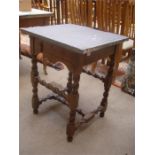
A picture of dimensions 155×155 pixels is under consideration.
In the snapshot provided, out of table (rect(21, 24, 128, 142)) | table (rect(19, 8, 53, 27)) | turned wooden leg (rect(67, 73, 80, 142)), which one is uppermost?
table (rect(19, 8, 53, 27))

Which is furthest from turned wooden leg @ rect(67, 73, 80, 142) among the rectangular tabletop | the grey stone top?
the rectangular tabletop

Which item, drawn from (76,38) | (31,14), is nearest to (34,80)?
(76,38)

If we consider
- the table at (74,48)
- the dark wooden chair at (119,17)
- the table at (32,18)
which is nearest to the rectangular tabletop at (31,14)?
the table at (32,18)

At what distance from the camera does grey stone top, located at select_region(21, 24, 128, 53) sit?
1240 mm

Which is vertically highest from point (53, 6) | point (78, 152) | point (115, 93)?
point (53, 6)

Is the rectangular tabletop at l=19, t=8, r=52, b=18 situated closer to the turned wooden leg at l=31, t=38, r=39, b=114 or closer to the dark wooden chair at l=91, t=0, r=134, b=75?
the dark wooden chair at l=91, t=0, r=134, b=75

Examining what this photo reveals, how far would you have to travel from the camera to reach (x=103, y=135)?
1680 millimetres

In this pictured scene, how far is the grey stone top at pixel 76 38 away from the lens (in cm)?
124

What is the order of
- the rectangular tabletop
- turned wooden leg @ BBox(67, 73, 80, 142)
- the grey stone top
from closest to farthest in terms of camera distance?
the grey stone top < turned wooden leg @ BBox(67, 73, 80, 142) < the rectangular tabletop

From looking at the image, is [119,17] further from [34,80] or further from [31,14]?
[34,80]

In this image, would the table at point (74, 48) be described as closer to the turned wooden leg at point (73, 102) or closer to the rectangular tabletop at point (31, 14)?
the turned wooden leg at point (73, 102)
